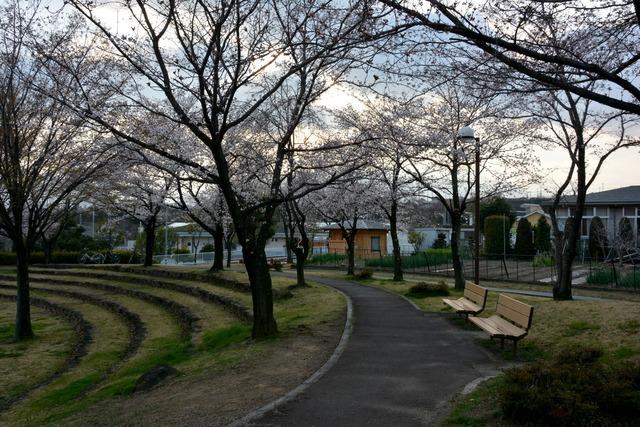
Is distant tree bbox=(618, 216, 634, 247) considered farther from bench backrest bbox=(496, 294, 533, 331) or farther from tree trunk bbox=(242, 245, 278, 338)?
tree trunk bbox=(242, 245, 278, 338)

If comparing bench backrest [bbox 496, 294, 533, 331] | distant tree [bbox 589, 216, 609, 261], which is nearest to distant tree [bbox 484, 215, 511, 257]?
distant tree [bbox 589, 216, 609, 261]

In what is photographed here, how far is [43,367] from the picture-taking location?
41.3ft

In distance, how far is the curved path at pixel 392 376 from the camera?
5.69 metres

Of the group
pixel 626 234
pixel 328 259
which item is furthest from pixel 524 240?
pixel 328 259

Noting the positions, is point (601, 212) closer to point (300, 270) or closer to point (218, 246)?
point (300, 270)

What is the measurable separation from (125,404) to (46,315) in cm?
1490

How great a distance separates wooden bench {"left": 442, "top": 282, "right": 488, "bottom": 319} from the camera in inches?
462

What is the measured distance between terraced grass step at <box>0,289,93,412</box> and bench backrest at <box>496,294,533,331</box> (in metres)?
8.70

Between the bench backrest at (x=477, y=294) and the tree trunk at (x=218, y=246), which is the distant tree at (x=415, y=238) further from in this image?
the bench backrest at (x=477, y=294)

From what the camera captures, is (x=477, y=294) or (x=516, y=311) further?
(x=477, y=294)

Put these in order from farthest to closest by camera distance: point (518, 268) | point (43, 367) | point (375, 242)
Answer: point (375, 242) → point (518, 268) → point (43, 367)

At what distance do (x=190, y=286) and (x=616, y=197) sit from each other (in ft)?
91.3

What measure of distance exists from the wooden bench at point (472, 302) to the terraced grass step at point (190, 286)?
16.5ft

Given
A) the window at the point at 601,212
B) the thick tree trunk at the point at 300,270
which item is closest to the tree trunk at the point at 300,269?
the thick tree trunk at the point at 300,270
